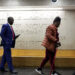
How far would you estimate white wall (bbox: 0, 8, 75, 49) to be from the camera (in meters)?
8.10

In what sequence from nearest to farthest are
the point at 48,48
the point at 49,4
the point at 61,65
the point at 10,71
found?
the point at 48,48
the point at 10,71
the point at 61,65
the point at 49,4

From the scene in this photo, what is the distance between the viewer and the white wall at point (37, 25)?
8102mm

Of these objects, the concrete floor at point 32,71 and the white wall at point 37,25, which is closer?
the concrete floor at point 32,71

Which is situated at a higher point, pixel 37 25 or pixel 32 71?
pixel 37 25

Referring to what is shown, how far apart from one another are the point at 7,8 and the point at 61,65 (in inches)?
114

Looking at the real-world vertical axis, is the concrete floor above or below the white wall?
below

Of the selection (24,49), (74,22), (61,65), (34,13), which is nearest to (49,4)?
(34,13)

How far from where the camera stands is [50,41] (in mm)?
5566

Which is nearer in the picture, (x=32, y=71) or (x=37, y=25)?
(x=32, y=71)

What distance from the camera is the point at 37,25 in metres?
8.16

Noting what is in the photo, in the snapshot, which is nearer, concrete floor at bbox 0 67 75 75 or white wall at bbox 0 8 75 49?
concrete floor at bbox 0 67 75 75

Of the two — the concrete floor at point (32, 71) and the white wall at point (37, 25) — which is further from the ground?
the white wall at point (37, 25)

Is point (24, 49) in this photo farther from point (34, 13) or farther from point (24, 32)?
point (34, 13)

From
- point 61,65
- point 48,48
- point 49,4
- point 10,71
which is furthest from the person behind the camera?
point 49,4
